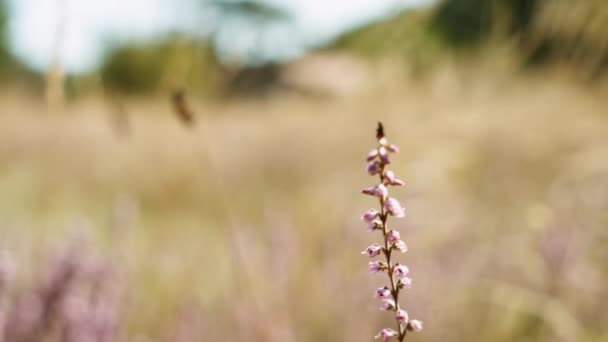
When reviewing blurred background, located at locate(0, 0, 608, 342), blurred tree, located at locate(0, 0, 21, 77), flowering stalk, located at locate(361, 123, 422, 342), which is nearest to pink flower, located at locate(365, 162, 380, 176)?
flowering stalk, located at locate(361, 123, 422, 342)

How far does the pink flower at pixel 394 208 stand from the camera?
0.41 m

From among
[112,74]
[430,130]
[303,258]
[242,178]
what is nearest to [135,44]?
[112,74]

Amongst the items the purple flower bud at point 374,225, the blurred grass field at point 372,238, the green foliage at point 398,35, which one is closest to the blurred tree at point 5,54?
the blurred grass field at point 372,238

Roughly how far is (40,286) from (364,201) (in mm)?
2780

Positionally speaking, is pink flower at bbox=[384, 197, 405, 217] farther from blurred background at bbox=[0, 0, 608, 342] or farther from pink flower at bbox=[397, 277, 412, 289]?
blurred background at bbox=[0, 0, 608, 342]

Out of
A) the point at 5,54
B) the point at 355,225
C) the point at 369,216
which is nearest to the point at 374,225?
the point at 369,216

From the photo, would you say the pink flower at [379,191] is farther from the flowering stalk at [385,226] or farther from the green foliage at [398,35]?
the green foliage at [398,35]

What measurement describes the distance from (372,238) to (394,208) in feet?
8.18

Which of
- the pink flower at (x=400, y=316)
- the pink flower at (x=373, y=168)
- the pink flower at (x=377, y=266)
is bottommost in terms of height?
the pink flower at (x=400, y=316)

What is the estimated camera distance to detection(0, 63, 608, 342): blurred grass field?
1860mm

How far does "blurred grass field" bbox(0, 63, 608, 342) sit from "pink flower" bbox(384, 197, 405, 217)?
0.80 metres

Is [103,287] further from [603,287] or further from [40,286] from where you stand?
[603,287]

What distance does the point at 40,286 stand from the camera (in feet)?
4.72

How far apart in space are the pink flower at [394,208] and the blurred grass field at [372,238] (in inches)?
31.6
